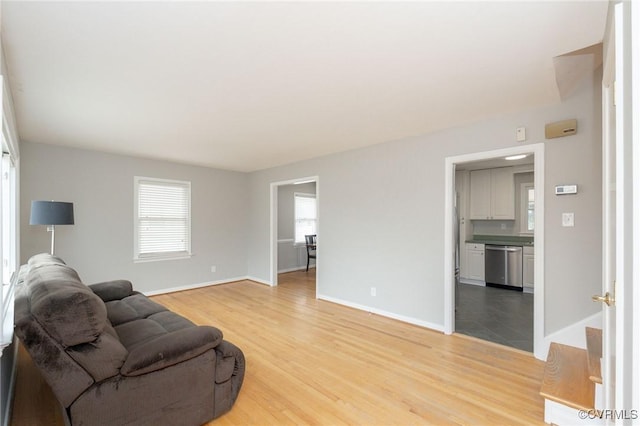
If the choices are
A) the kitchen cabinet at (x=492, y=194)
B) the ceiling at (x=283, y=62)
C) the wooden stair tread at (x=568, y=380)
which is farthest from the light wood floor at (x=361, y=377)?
the kitchen cabinet at (x=492, y=194)

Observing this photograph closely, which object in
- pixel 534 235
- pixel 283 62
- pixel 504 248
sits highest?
pixel 283 62

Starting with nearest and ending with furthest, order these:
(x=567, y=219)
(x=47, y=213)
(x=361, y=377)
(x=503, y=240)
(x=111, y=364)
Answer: (x=111, y=364)
(x=361, y=377)
(x=567, y=219)
(x=47, y=213)
(x=503, y=240)

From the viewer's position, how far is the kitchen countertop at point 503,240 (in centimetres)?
556

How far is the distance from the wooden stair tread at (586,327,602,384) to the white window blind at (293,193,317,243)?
624cm

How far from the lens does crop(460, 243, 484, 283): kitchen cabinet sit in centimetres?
597

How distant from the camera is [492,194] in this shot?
6.08m

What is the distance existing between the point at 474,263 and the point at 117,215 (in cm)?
660

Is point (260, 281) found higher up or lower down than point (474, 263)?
lower down

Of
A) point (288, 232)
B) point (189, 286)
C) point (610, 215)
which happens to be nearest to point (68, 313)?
point (610, 215)

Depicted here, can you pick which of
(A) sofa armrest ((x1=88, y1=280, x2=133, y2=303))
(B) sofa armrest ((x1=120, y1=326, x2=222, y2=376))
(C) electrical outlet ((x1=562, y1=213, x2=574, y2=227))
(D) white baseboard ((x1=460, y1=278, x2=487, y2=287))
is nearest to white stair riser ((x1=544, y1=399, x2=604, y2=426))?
(C) electrical outlet ((x1=562, y1=213, x2=574, y2=227))

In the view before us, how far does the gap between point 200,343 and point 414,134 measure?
10.6 feet

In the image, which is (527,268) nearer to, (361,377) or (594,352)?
(594,352)

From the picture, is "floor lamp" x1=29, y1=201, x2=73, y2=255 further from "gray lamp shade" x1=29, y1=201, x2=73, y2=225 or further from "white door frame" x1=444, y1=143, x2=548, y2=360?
"white door frame" x1=444, y1=143, x2=548, y2=360
